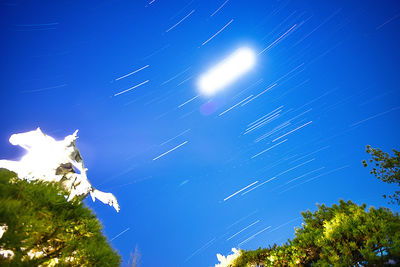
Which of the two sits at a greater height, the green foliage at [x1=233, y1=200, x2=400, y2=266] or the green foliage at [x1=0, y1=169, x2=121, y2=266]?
the green foliage at [x1=0, y1=169, x2=121, y2=266]

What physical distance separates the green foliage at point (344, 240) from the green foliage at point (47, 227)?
5.25 meters

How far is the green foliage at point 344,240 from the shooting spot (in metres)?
4.17

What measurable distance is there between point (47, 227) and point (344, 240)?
6.83m

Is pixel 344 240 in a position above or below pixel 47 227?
below

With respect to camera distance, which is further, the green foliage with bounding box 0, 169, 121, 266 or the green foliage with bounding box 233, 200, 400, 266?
the green foliage with bounding box 233, 200, 400, 266

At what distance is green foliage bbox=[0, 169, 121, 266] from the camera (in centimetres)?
217

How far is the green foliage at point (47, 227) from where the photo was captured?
217cm

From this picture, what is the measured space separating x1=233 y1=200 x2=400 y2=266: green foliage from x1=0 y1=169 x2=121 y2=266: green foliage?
525 centimetres

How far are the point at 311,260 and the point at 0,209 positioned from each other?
7319 mm

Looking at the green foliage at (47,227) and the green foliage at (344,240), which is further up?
the green foliage at (47,227)

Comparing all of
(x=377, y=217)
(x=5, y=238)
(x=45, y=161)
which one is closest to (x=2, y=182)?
(x=5, y=238)

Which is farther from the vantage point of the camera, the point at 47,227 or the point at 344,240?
the point at 344,240

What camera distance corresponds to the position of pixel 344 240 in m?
4.83

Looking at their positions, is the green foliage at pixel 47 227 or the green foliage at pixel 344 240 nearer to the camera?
the green foliage at pixel 47 227
